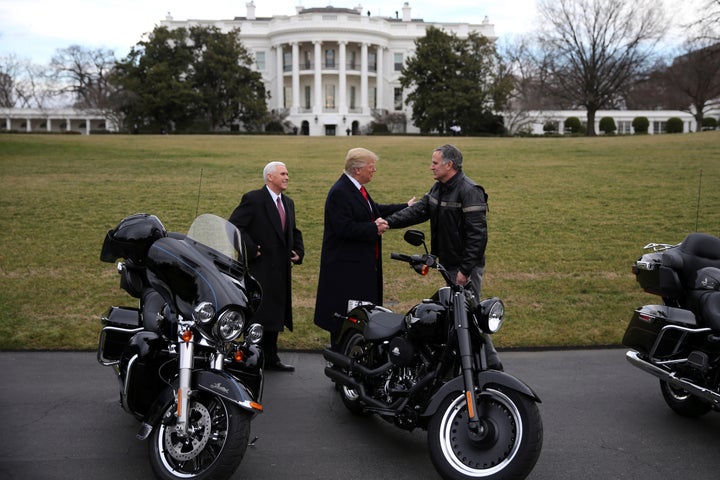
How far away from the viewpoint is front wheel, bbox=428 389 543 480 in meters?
4.21

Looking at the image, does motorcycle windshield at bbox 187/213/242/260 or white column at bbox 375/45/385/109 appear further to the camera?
white column at bbox 375/45/385/109

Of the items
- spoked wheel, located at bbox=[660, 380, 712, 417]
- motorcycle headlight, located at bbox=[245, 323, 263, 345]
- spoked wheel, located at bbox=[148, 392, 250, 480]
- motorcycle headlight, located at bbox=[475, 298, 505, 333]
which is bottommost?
spoked wheel, located at bbox=[660, 380, 712, 417]

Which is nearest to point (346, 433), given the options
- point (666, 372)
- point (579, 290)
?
point (666, 372)

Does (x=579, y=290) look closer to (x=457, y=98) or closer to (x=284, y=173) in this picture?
(x=284, y=173)

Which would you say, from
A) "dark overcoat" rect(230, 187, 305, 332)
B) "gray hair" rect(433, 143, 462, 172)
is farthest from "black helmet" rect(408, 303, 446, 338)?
"dark overcoat" rect(230, 187, 305, 332)

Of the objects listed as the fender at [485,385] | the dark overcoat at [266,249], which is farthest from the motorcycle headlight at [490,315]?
the dark overcoat at [266,249]

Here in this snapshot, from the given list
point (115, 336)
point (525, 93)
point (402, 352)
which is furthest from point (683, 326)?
point (525, 93)

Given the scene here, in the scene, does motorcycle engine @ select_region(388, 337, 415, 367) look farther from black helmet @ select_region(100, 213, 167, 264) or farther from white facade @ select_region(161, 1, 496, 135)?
white facade @ select_region(161, 1, 496, 135)

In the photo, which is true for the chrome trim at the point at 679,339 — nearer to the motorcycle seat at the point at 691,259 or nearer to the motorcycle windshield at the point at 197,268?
the motorcycle seat at the point at 691,259

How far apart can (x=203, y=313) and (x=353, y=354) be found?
5.48 feet

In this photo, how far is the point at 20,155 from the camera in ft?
89.4

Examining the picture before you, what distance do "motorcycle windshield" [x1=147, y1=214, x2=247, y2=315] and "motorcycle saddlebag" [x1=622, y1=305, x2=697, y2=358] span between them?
303cm

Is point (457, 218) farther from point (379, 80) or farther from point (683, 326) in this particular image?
point (379, 80)

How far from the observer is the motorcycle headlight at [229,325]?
4.34 meters
